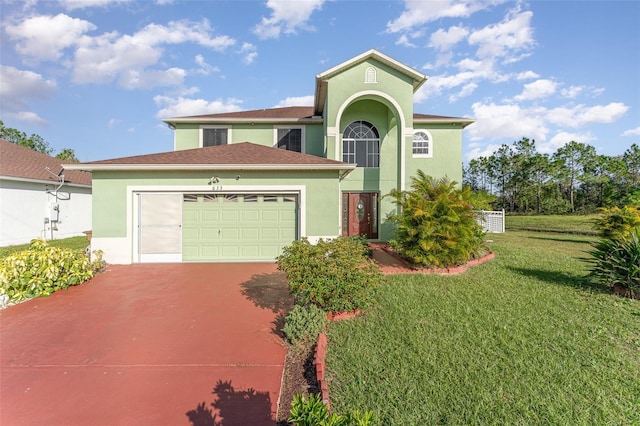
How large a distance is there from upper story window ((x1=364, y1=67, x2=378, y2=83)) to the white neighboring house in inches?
639

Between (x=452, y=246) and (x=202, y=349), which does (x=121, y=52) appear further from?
(x=452, y=246)

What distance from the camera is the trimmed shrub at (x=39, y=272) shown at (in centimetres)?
635

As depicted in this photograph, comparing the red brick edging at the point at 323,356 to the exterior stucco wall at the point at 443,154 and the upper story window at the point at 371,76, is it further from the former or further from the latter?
the exterior stucco wall at the point at 443,154

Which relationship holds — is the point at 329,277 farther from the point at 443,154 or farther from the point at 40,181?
the point at 40,181

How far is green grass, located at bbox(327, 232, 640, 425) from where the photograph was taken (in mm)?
2908

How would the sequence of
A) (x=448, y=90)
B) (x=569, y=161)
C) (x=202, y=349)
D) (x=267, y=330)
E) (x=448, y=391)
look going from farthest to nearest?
(x=569, y=161) → (x=448, y=90) → (x=267, y=330) → (x=202, y=349) → (x=448, y=391)

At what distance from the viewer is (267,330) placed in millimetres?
4898

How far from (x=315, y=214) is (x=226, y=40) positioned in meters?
9.70

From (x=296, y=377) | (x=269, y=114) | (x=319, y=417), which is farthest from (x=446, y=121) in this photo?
(x=319, y=417)

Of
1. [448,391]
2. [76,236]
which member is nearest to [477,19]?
[448,391]

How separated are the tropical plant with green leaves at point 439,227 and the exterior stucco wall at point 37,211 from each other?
17.6 metres

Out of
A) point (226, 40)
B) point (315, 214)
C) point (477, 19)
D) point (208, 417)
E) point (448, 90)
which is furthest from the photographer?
point (448, 90)

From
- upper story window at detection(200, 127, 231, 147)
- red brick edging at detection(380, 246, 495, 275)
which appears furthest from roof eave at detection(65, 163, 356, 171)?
upper story window at detection(200, 127, 231, 147)

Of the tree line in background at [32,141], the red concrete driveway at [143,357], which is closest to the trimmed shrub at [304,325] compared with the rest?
the red concrete driveway at [143,357]
